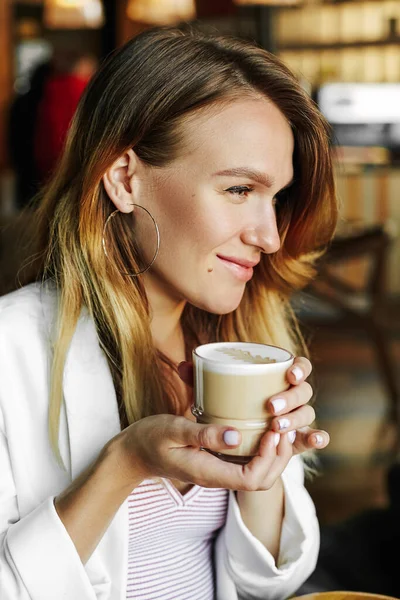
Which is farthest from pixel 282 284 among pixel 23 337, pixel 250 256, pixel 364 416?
pixel 364 416

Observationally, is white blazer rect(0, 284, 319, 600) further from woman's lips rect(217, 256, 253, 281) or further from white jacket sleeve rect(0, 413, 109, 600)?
woman's lips rect(217, 256, 253, 281)

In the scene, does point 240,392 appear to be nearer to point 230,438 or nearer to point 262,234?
point 230,438

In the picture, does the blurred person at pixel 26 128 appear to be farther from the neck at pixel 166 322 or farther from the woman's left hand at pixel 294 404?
the woman's left hand at pixel 294 404

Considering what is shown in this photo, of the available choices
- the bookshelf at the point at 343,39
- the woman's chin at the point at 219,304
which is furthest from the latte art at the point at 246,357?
the bookshelf at the point at 343,39

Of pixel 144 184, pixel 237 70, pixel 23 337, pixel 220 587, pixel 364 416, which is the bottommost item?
pixel 364 416

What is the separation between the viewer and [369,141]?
708 cm

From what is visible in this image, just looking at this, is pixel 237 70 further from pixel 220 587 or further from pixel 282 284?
pixel 220 587

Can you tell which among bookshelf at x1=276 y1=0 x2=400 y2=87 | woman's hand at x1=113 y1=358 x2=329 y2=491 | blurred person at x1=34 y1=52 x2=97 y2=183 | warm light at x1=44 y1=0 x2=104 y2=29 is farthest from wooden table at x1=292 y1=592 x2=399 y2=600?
bookshelf at x1=276 y1=0 x2=400 y2=87

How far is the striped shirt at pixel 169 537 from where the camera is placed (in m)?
1.31

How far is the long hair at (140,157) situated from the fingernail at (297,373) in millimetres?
382

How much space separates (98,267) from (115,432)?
26 cm

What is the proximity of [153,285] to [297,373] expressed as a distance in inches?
18.1

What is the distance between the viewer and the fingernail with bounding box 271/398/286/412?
39.8 inches

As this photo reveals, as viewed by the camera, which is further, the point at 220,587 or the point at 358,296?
the point at 358,296
